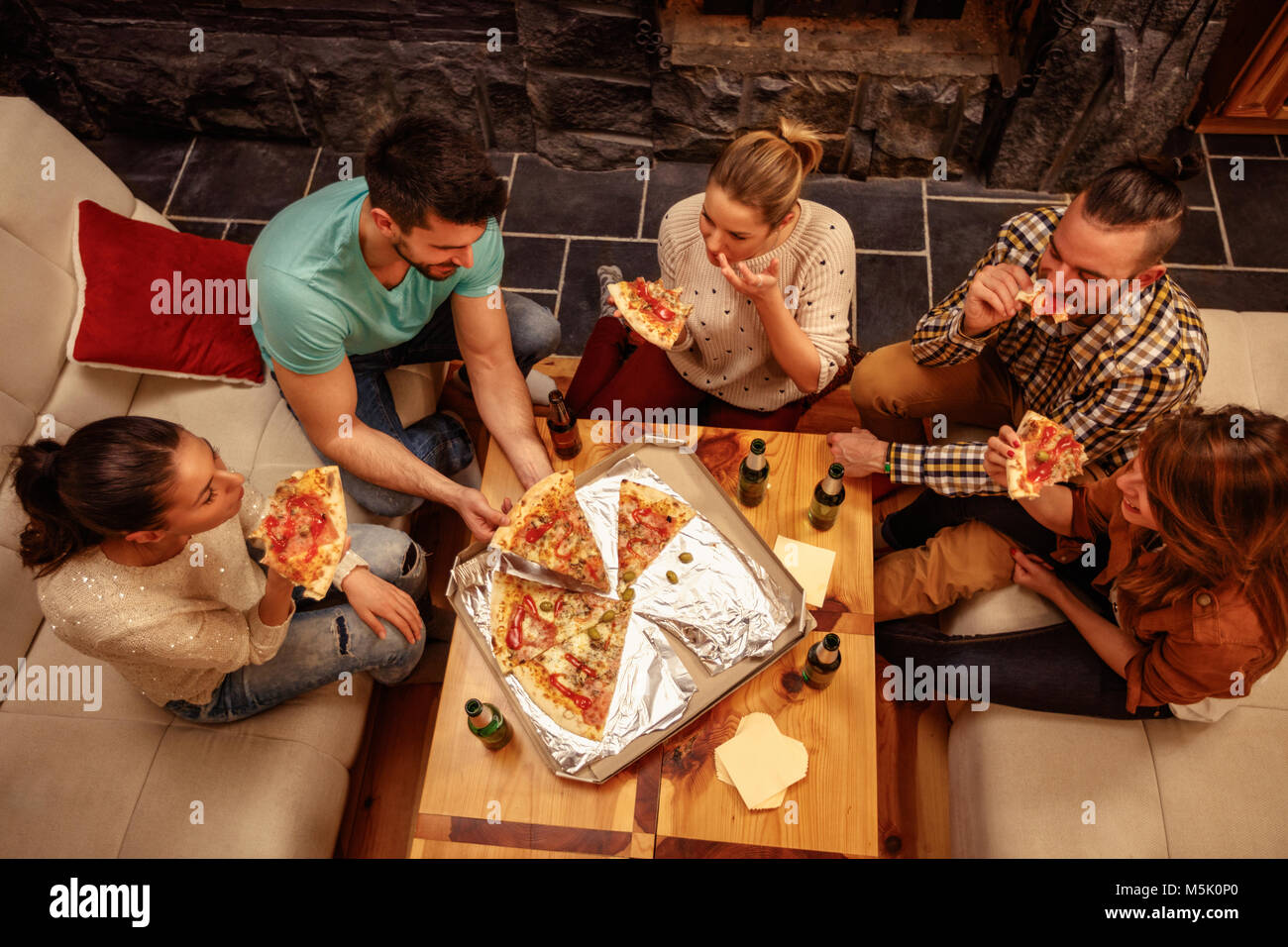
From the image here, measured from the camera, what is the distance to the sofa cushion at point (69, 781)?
1854mm

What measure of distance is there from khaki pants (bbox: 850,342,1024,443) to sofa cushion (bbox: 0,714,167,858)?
2.11 metres

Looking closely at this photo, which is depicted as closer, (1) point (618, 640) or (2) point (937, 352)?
(1) point (618, 640)

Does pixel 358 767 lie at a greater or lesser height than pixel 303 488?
lesser

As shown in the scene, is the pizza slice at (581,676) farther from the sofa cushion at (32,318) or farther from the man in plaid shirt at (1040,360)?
the sofa cushion at (32,318)

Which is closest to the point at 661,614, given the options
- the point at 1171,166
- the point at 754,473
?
the point at 754,473

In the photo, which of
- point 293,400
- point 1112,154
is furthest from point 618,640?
point 1112,154

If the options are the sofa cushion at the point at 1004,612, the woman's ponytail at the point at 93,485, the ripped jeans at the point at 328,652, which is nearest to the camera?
the woman's ponytail at the point at 93,485

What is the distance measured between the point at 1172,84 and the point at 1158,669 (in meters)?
2.41

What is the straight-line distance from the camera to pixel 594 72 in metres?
3.34

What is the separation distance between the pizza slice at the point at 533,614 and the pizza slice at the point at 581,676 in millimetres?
21

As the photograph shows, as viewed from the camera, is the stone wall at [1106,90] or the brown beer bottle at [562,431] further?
the stone wall at [1106,90]

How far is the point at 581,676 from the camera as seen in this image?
6.02 feet

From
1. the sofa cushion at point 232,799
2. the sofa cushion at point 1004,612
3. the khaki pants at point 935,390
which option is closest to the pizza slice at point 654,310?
the khaki pants at point 935,390

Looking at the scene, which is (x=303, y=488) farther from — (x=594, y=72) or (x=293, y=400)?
(x=594, y=72)
